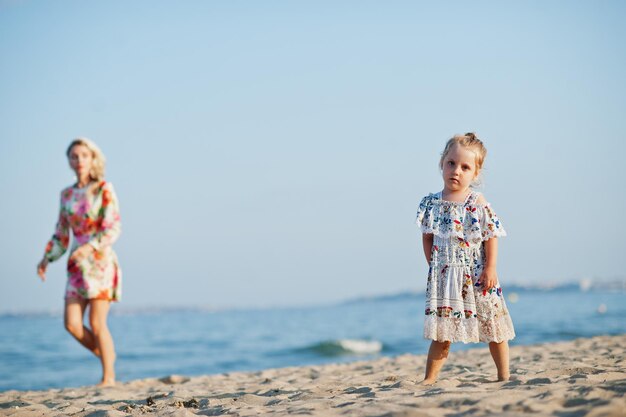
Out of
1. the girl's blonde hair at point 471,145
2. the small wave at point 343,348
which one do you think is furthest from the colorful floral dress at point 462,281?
the small wave at point 343,348

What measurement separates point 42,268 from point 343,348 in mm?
10826

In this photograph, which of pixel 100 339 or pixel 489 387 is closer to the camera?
pixel 489 387

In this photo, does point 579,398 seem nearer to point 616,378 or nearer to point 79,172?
point 616,378

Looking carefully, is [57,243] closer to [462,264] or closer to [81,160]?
[81,160]

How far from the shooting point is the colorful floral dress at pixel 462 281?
3738 millimetres

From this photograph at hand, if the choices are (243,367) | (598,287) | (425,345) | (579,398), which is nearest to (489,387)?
(579,398)

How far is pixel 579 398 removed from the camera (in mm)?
2801

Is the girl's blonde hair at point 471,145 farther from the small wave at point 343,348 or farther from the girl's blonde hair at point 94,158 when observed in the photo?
the small wave at point 343,348

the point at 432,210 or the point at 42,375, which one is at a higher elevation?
the point at 432,210

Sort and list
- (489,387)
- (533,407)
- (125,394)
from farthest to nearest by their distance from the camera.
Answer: (125,394), (489,387), (533,407)

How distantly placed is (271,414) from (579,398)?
4.68 ft

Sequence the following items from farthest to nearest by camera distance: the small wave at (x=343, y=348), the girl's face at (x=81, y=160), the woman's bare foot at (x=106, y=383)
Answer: the small wave at (x=343, y=348) < the girl's face at (x=81, y=160) < the woman's bare foot at (x=106, y=383)

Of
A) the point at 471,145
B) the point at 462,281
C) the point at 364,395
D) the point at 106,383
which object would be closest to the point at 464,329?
the point at 462,281

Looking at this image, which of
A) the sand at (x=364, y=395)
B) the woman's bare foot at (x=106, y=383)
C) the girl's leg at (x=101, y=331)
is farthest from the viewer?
the girl's leg at (x=101, y=331)
